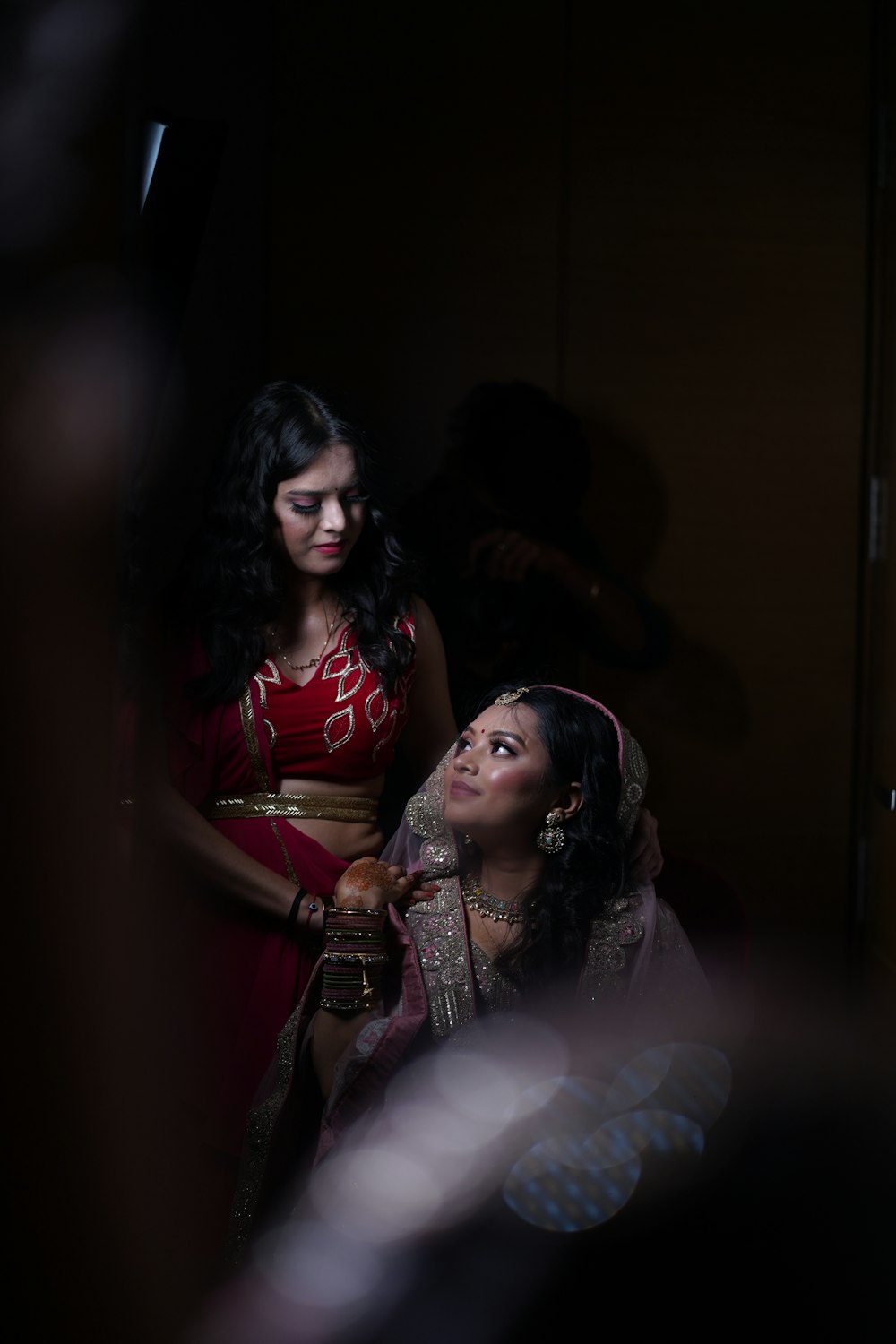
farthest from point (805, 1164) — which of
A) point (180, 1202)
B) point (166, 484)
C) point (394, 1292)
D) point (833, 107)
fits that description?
point (833, 107)

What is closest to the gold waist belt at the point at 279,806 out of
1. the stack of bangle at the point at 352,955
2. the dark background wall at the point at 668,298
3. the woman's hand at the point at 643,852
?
the stack of bangle at the point at 352,955

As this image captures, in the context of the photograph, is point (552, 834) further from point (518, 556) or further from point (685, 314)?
point (685, 314)

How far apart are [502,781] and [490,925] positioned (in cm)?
13

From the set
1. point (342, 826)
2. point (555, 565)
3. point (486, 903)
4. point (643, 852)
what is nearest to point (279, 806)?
point (342, 826)

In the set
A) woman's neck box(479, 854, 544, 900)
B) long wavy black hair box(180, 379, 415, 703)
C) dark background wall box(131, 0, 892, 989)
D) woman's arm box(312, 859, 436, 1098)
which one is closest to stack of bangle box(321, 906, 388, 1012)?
woman's arm box(312, 859, 436, 1098)

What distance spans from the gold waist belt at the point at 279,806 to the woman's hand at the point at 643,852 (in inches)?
9.9

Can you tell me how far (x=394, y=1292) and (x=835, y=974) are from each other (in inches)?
30.3

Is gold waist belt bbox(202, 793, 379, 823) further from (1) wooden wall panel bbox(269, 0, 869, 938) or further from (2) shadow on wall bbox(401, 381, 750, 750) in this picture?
(1) wooden wall panel bbox(269, 0, 869, 938)

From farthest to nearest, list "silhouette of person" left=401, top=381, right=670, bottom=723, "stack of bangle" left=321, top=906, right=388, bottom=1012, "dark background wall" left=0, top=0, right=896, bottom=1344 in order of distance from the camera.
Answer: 1. "dark background wall" left=0, top=0, right=896, bottom=1344
2. "silhouette of person" left=401, top=381, right=670, bottom=723
3. "stack of bangle" left=321, top=906, right=388, bottom=1012

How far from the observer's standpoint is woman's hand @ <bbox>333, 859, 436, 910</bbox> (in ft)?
2.88

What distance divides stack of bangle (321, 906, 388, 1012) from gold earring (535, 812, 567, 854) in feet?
0.46

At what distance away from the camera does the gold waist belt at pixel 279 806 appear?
96 centimetres

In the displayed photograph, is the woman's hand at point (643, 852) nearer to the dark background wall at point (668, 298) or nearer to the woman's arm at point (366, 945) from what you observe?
the woman's arm at point (366, 945)

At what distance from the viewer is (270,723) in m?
0.94
